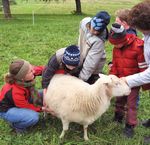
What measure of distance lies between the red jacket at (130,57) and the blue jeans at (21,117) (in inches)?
51.1

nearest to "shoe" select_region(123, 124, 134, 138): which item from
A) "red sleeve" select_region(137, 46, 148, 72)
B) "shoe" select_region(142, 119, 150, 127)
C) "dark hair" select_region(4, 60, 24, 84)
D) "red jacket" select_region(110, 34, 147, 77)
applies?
"shoe" select_region(142, 119, 150, 127)

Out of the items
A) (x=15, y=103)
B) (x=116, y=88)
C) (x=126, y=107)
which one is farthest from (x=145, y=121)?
(x=15, y=103)

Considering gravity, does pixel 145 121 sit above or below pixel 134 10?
below

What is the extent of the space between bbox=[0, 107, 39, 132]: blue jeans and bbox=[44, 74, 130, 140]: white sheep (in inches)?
12.3

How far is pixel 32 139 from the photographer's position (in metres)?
4.70

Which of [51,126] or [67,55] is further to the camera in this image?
[51,126]

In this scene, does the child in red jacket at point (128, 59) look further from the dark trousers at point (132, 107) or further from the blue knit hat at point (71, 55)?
the blue knit hat at point (71, 55)

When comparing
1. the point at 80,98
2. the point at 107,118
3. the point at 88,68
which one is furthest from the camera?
the point at 107,118

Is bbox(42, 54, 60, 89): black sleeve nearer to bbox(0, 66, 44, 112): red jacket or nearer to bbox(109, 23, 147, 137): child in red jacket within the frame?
bbox(0, 66, 44, 112): red jacket

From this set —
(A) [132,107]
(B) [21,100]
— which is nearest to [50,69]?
(B) [21,100]

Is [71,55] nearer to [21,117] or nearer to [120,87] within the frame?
[120,87]

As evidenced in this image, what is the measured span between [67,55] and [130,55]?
2.65ft

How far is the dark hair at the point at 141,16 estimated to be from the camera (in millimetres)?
4145

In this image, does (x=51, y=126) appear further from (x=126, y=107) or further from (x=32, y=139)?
(x=126, y=107)
